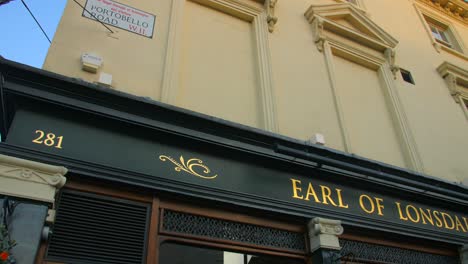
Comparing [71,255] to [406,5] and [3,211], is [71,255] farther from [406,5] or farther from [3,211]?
[406,5]

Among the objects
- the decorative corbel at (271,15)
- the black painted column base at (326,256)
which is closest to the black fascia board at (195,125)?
the black painted column base at (326,256)

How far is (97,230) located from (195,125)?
1906 mm

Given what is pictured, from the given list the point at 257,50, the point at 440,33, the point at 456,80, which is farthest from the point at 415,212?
the point at 440,33

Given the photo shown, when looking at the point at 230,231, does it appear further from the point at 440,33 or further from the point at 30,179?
the point at 440,33

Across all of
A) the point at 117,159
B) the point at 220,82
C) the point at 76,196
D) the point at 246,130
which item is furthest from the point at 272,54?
the point at 76,196

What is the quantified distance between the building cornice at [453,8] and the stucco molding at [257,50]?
340 inches

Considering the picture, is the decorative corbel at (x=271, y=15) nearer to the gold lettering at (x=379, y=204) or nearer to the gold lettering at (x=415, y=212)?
the gold lettering at (x=379, y=204)

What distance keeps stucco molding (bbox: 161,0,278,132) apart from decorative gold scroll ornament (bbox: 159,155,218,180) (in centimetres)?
106

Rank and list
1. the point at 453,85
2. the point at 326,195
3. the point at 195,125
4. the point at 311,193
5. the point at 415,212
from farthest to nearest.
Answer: the point at 453,85 → the point at 415,212 → the point at 326,195 → the point at 311,193 → the point at 195,125

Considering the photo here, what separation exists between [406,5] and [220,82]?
8834 mm

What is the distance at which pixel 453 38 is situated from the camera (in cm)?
1426

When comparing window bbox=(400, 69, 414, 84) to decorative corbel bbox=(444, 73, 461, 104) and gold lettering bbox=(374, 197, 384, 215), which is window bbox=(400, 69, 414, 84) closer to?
decorative corbel bbox=(444, 73, 461, 104)

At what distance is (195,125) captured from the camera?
6.11 m

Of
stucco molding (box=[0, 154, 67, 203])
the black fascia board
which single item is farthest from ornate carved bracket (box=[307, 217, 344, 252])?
stucco molding (box=[0, 154, 67, 203])
